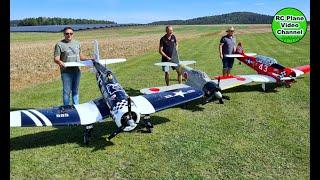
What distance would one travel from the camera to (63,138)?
9.52m

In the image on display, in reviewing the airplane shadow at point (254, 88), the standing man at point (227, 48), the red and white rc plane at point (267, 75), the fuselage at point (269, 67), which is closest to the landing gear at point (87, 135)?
the red and white rc plane at point (267, 75)

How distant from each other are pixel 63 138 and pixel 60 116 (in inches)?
37.9

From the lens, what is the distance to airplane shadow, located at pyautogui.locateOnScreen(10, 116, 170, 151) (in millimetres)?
9039

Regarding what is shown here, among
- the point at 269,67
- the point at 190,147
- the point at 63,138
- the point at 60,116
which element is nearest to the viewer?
the point at 190,147

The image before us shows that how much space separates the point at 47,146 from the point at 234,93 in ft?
26.3

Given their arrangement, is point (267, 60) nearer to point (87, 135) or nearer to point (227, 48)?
point (227, 48)

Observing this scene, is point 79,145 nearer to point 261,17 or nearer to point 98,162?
point 98,162

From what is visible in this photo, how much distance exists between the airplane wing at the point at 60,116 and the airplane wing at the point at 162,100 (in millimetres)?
1022

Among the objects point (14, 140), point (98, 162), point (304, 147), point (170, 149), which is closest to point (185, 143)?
point (170, 149)

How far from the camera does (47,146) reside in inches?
352

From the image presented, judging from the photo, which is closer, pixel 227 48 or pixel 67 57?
pixel 67 57

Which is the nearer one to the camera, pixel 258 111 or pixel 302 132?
pixel 302 132

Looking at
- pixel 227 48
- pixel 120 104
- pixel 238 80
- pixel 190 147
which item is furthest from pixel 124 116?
pixel 227 48

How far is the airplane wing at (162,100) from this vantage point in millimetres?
9820
